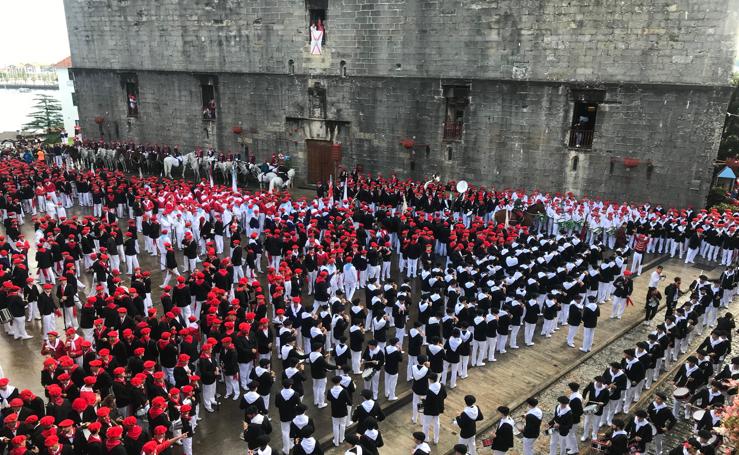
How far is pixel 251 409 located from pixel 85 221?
11879mm

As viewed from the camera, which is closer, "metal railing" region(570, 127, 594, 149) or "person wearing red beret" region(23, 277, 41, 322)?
"person wearing red beret" region(23, 277, 41, 322)

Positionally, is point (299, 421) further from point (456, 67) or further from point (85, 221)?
point (456, 67)

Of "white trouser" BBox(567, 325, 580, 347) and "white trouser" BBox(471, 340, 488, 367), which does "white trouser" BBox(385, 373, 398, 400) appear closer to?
"white trouser" BBox(471, 340, 488, 367)

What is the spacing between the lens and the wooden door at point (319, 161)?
95.5 feet

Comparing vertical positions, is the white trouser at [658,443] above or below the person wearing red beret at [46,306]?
below

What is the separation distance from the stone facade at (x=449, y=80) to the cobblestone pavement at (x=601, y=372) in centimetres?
897

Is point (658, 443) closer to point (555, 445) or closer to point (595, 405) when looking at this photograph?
point (595, 405)

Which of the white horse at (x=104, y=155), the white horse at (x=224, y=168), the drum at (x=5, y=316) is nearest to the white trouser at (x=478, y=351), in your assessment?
the drum at (x=5, y=316)

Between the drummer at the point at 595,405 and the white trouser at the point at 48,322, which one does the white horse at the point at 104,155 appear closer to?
the white trouser at the point at 48,322

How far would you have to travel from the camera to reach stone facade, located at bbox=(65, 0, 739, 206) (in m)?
20.5

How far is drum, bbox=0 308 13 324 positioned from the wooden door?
1874 centimetres

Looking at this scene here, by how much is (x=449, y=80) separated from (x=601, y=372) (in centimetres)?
1680

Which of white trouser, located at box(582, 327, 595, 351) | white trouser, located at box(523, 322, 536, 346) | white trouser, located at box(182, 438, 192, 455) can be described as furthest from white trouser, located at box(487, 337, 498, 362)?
white trouser, located at box(182, 438, 192, 455)

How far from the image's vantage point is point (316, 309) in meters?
13.3
